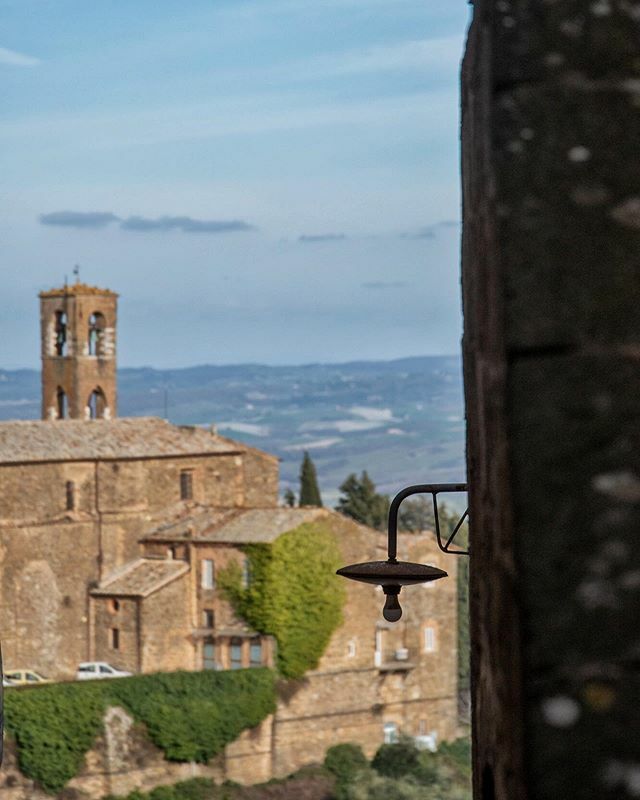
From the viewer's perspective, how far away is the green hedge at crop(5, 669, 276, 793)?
38250mm

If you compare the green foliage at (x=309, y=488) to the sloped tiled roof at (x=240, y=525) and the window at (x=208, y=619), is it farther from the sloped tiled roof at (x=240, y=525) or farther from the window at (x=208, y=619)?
the window at (x=208, y=619)

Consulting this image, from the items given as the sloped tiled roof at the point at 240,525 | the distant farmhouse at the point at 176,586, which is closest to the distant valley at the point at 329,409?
the distant farmhouse at the point at 176,586

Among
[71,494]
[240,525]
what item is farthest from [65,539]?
[240,525]

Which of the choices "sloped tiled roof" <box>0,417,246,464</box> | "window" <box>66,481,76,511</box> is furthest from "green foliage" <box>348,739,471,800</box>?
"window" <box>66,481,76,511</box>

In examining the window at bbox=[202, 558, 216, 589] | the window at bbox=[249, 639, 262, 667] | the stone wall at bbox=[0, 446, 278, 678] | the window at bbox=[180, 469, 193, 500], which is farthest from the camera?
the window at bbox=[180, 469, 193, 500]

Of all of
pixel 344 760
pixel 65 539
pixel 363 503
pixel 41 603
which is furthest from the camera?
pixel 363 503

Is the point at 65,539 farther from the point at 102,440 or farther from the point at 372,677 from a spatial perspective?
the point at 372,677

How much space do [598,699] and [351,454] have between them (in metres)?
135

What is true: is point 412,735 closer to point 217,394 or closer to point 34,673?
point 34,673

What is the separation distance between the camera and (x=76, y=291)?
57.3 m

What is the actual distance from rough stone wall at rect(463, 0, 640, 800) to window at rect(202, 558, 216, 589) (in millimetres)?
40686

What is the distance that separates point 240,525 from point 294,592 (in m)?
1.99

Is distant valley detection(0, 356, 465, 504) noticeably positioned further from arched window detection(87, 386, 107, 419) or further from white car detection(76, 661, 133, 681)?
white car detection(76, 661, 133, 681)

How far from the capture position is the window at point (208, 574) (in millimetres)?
42656
